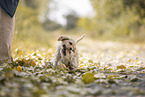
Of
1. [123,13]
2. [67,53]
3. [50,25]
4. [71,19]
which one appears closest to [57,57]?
[67,53]

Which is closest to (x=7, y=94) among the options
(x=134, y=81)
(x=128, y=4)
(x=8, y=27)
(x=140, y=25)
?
(x=134, y=81)

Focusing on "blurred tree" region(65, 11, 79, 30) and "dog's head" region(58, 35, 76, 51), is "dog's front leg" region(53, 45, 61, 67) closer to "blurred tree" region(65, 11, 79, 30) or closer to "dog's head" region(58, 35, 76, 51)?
"dog's head" region(58, 35, 76, 51)

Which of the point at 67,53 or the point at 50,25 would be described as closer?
the point at 67,53

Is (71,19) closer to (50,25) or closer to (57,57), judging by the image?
(50,25)

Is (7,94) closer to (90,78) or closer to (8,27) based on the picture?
(90,78)

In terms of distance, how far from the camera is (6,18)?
329 cm

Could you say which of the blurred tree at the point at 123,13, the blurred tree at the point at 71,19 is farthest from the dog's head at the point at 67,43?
the blurred tree at the point at 71,19

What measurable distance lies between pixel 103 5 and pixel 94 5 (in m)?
1.71

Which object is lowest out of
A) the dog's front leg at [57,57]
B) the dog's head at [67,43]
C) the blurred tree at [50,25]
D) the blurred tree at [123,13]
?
the dog's front leg at [57,57]

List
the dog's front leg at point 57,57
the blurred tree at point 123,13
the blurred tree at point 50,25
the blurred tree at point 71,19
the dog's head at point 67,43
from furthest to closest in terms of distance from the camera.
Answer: the blurred tree at point 71,19, the blurred tree at point 50,25, the blurred tree at point 123,13, the dog's front leg at point 57,57, the dog's head at point 67,43

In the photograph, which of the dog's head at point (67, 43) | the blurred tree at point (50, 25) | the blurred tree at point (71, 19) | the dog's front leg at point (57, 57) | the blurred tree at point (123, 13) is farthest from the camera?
the blurred tree at point (71, 19)

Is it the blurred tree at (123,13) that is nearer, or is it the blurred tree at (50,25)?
the blurred tree at (123,13)

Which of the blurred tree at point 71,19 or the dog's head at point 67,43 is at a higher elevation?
the blurred tree at point 71,19

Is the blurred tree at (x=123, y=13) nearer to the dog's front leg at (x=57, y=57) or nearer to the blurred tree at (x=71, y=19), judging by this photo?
the dog's front leg at (x=57, y=57)
